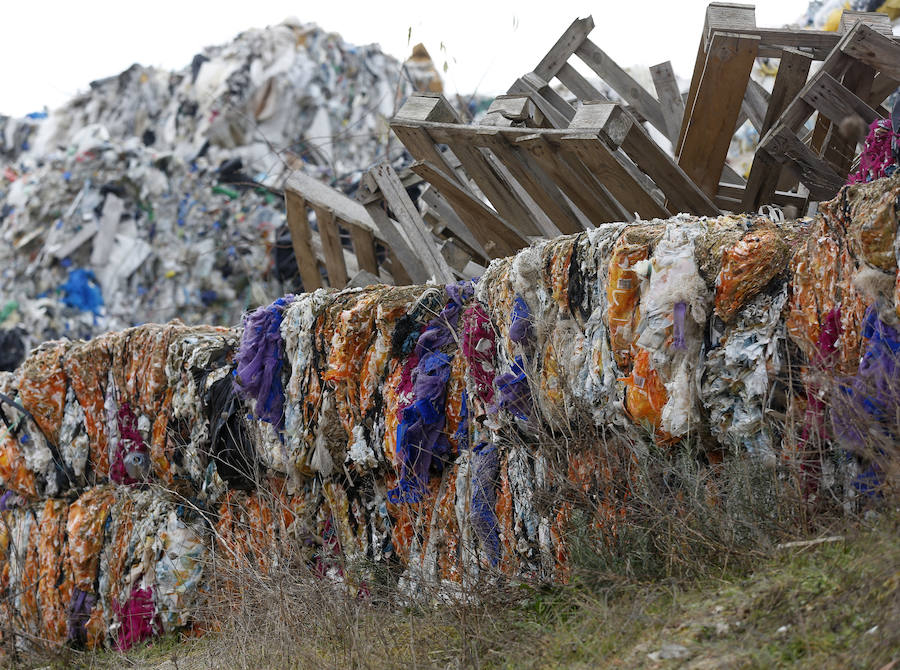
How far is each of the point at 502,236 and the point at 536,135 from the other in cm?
100

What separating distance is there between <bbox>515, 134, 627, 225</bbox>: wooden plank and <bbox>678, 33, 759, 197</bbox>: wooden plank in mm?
387

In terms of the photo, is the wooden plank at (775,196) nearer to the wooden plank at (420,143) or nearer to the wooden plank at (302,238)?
the wooden plank at (420,143)

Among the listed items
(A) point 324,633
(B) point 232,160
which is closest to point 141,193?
(B) point 232,160

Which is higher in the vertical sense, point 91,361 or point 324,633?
point 91,361

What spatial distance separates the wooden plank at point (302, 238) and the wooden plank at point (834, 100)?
12.1ft

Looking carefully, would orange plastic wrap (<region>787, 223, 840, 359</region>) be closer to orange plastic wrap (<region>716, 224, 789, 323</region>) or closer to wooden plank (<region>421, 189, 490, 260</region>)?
orange plastic wrap (<region>716, 224, 789, 323</region>)

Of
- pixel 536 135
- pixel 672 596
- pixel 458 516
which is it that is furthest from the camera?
pixel 536 135

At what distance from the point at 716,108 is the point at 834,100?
0.48 m

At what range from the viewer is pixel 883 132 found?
103 inches

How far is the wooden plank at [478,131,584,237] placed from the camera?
4.12 meters

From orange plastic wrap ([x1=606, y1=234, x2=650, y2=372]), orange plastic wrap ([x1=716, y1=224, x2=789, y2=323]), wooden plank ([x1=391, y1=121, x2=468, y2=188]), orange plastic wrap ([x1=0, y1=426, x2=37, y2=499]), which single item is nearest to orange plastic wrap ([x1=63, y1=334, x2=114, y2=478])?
orange plastic wrap ([x1=0, y1=426, x2=37, y2=499])

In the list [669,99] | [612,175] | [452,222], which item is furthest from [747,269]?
[452,222]

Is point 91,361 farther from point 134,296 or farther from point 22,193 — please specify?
point 22,193

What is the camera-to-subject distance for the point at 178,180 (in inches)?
464
